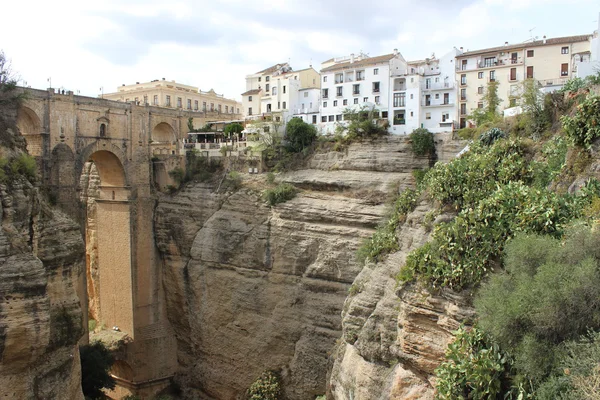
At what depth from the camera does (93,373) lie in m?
22.1

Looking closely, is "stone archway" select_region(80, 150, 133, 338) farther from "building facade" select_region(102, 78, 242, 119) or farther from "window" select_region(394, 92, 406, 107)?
"window" select_region(394, 92, 406, 107)

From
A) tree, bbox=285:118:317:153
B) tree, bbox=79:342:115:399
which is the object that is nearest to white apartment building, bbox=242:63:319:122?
Result: tree, bbox=285:118:317:153

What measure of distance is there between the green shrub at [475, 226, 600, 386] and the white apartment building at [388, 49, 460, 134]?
849 inches

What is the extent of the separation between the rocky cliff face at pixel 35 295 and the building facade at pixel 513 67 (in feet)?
66.5

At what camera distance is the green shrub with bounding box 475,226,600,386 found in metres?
7.02

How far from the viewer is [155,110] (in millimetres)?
29234

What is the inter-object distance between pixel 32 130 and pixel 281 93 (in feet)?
58.2

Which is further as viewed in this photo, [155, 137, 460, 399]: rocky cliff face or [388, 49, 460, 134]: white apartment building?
[388, 49, 460, 134]: white apartment building

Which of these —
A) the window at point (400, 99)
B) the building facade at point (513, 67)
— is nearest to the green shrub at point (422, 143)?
the building facade at point (513, 67)

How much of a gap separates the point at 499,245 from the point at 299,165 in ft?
60.5

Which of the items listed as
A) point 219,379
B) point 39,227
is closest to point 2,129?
point 39,227

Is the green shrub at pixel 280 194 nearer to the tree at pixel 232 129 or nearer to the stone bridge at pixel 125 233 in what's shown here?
the stone bridge at pixel 125 233

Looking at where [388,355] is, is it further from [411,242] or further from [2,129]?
[2,129]

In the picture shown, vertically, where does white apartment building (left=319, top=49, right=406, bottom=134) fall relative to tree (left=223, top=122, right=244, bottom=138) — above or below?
above
